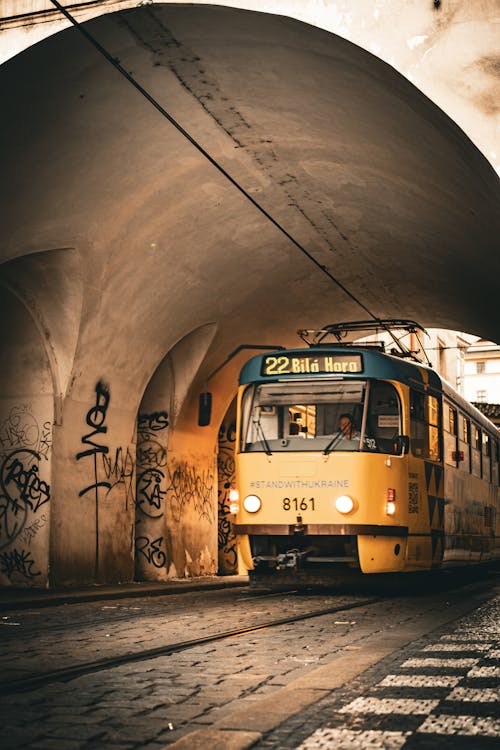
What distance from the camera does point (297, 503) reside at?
13.0m

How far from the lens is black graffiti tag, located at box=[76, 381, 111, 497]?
55.9 feet

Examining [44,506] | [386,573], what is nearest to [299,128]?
[386,573]

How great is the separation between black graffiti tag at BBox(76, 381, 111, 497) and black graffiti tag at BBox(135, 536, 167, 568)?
302 cm

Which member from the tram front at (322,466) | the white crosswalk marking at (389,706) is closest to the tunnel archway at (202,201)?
the tram front at (322,466)

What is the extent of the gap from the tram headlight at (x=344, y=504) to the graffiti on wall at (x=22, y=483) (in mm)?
5454

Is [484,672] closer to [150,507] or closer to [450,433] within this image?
[450,433]

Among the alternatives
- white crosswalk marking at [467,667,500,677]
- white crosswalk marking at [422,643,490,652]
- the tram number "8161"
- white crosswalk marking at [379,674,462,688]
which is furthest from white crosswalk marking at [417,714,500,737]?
the tram number "8161"

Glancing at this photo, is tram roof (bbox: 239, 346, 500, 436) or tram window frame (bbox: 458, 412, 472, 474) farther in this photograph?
tram window frame (bbox: 458, 412, 472, 474)

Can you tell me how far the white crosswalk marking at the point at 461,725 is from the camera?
4.60 meters

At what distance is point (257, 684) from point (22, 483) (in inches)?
423

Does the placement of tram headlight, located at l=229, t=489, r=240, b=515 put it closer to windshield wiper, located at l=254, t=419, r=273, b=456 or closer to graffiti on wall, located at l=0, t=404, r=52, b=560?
windshield wiper, located at l=254, t=419, r=273, b=456

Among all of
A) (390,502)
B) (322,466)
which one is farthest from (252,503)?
(390,502)

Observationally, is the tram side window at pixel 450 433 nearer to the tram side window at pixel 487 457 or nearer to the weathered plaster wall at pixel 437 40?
the tram side window at pixel 487 457

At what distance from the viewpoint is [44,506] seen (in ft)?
52.3
